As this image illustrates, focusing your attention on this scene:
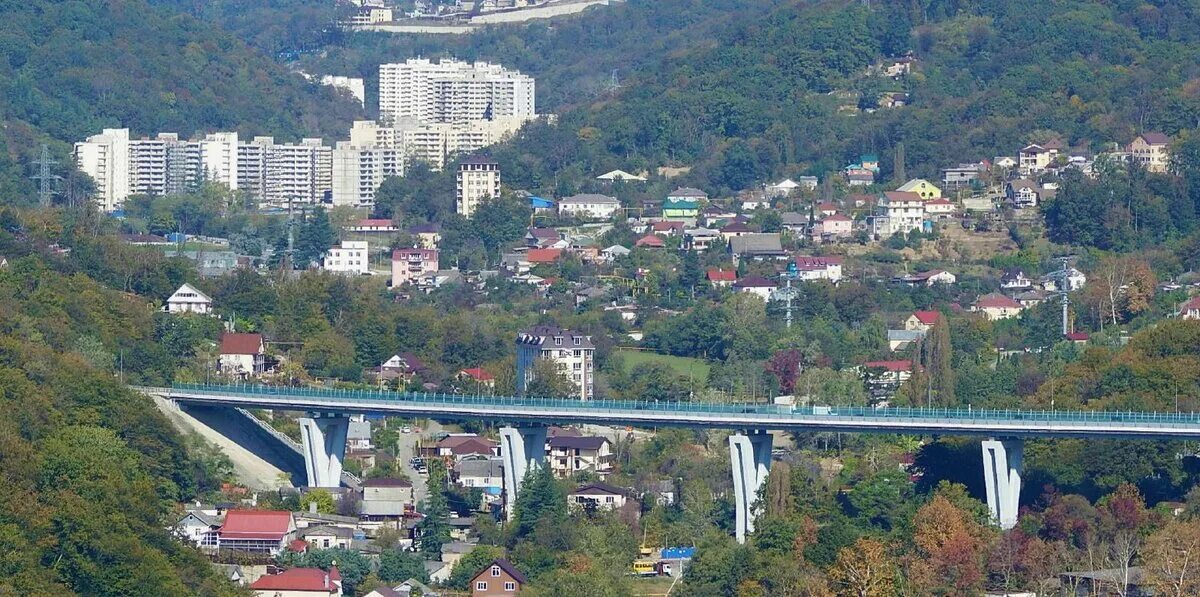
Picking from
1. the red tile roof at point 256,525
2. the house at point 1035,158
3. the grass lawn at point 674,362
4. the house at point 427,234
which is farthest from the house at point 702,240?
the red tile roof at point 256,525

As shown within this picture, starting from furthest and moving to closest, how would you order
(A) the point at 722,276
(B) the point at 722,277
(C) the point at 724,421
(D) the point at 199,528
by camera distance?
1. (A) the point at 722,276
2. (B) the point at 722,277
3. (C) the point at 724,421
4. (D) the point at 199,528

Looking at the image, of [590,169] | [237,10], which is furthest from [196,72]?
[237,10]

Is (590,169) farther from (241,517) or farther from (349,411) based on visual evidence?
(241,517)

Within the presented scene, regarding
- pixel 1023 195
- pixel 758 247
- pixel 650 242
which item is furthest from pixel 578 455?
pixel 1023 195

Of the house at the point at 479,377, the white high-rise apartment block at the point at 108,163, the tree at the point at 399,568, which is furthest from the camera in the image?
the white high-rise apartment block at the point at 108,163

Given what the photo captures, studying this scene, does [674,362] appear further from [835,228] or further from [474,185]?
[474,185]

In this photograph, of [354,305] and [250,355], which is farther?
[354,305]

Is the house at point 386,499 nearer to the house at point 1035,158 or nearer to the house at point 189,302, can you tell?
the house at point 189,302
